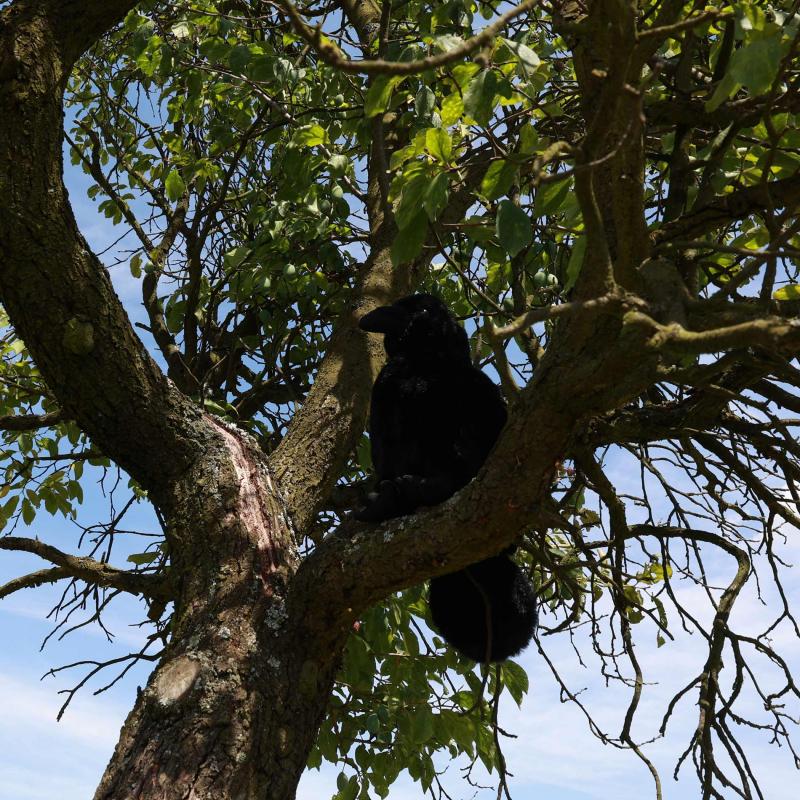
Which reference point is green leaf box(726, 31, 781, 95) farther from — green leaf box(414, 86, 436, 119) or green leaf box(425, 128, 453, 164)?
green leaf box(414, 86, 436, 119)

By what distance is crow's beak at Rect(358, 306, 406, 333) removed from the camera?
11.6 ft

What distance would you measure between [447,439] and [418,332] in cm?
48

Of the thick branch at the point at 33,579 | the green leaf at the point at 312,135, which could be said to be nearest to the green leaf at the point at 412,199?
the green leaf at the point at 312,135

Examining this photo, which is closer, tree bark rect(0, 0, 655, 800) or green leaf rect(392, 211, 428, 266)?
green leaf rect(392, 211, 428, 266)

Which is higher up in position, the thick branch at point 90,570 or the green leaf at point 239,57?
the green leaf at point 239,57

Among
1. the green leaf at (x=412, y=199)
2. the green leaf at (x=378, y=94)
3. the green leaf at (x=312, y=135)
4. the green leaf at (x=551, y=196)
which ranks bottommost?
the green leaf at (x=412, y=199)

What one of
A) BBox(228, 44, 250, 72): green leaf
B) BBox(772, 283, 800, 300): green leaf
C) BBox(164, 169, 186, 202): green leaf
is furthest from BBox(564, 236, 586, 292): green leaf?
BBox(164, 169, 186, 202): green leaf

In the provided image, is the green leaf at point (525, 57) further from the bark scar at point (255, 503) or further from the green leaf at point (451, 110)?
the bark scar at point (255, 503)

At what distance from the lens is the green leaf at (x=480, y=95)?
210 cm

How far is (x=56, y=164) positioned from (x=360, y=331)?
4.83 ft

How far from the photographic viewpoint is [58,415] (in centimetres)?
420

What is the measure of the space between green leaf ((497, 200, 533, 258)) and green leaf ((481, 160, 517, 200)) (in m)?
0.14

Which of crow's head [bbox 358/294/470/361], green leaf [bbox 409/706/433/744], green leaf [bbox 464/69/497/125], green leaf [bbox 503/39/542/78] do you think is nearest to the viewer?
green leaf [bbox 503/39/542/78]

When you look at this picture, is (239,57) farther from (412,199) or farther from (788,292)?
(788,292)
